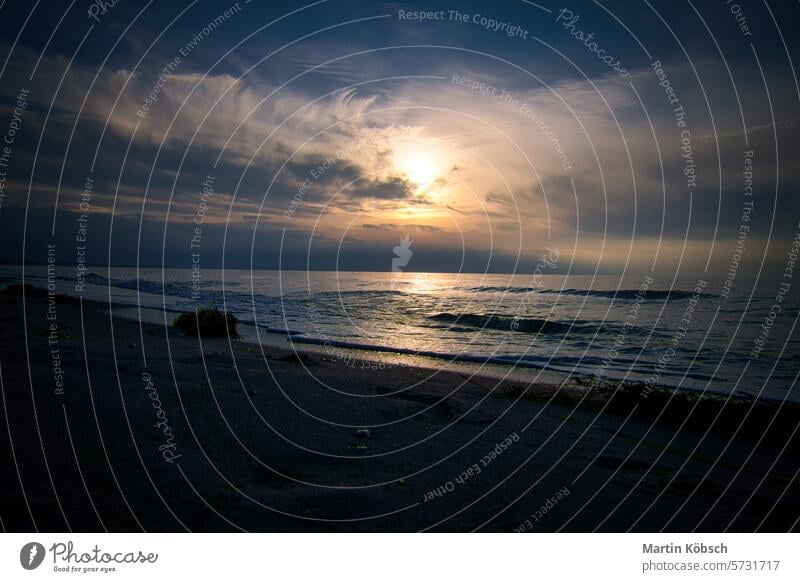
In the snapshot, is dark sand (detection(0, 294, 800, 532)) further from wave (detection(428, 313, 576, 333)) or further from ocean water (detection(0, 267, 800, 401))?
wave (detection(428, 313, 576, 333))

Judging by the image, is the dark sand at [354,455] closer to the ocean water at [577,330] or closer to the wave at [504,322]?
the ocean water at [577,330]

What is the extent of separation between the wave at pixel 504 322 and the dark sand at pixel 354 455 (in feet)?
42.7

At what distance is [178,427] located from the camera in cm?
616

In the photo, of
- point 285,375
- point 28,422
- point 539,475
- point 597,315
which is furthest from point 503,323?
point 28,422

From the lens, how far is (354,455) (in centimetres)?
588

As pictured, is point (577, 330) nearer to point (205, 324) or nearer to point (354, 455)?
point (205, 324)

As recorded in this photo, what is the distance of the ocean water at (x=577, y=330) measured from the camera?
1400 cm

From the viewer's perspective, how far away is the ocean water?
551 inches

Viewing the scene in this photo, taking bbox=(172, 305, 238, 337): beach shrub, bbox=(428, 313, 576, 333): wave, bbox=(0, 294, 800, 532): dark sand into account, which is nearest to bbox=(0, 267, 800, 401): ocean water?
bbox=(428, 313, 576, 333): wave

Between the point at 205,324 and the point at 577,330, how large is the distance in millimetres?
15266

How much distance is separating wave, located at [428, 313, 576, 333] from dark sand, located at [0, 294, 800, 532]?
13.0m

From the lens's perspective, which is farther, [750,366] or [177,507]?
[750,366]

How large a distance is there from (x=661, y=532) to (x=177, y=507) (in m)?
4.51

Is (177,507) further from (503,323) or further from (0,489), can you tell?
(503,323)
